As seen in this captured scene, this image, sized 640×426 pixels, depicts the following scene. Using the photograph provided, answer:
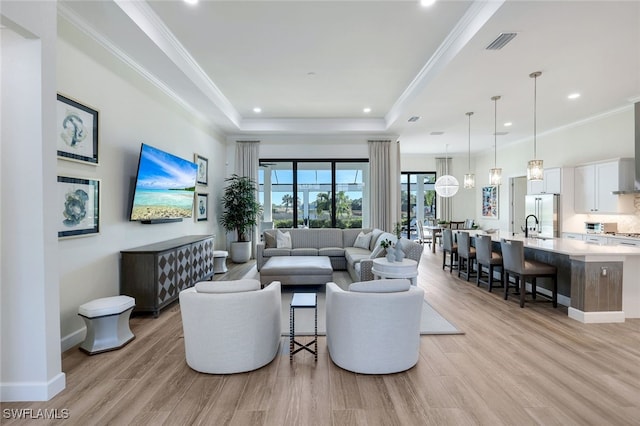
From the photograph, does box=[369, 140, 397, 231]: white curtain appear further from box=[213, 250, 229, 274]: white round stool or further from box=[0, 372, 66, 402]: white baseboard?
box=[0, 372, 66, 402]: white baseboard

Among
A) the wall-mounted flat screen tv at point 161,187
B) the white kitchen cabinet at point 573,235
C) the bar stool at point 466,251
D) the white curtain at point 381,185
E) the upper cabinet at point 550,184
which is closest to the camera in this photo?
the wall-mounted flat screen tv at point 161,187

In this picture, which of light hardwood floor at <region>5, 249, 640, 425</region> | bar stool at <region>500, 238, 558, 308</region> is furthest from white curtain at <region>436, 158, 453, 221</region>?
light hardwood floor at <region>5, 249, 640, 425</region>

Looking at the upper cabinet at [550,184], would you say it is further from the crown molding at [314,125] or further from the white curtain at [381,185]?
the crown molding at [314,125]

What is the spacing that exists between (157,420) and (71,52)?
3319 millimetres

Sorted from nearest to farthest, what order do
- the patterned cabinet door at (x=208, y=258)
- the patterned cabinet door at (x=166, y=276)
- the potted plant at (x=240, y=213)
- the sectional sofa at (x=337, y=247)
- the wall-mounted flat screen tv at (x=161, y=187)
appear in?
the patterned cabinet door at (x=166, y=276) → the wall-mounted flat screen tv at (x=161, y=187) → the sectional sofa at (x=337, y=247) → the patterned cabinet door at (x=208, y=258) → the potted plant at (x=240, y=213)

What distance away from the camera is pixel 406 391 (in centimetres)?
228

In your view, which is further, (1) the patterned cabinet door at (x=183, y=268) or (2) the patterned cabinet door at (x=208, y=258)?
(2) the patterned cabinet door at (x=208, y=258)

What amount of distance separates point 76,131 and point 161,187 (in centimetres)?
144

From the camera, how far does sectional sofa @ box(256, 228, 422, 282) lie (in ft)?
15.6

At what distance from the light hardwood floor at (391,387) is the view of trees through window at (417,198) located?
24.2ft

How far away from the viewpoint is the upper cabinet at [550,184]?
654 cm

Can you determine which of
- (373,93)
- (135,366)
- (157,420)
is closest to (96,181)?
(135,366)

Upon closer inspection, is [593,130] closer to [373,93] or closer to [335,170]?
[373,93]

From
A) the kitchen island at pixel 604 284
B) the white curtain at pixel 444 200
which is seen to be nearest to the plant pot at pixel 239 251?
the kitchen island at pixel 604 284
